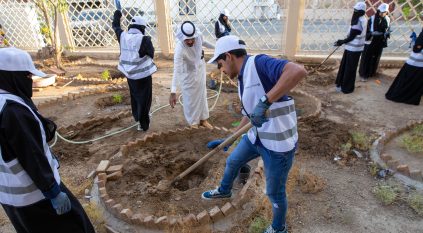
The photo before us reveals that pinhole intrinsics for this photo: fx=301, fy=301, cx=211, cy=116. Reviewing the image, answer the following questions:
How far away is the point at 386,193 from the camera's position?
9.36ft

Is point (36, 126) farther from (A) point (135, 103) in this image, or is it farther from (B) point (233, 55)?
(A) point (135, 103)

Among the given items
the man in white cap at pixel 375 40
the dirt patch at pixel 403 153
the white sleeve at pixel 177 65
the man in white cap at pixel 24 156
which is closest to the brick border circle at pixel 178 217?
the man in white cap at pixel 24 156

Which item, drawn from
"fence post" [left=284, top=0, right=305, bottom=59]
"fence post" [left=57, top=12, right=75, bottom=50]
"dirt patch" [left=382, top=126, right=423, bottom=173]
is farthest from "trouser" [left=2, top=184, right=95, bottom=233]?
"fence post" [left=57, top=12, right=75, bottom=50]

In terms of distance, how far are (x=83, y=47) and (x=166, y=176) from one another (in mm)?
7445

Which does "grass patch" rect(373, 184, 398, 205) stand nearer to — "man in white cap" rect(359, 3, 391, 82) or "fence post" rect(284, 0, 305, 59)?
"man in white cap" rect(359, 3, 391, 82)

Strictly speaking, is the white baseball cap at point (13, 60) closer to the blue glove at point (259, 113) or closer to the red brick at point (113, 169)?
the blue glove at point (259, 113)

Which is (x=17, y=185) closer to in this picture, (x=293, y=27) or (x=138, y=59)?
(x=138, y=59)

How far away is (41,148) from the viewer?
1688mm

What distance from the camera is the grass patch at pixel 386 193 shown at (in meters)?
2.82

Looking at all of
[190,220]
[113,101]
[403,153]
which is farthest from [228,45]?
[113,101]

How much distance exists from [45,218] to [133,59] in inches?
95.8

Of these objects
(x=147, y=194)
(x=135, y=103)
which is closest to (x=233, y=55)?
(x=147, y=194)

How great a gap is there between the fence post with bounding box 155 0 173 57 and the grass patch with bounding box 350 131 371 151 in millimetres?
5959

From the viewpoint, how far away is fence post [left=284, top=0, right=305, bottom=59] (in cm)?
717
